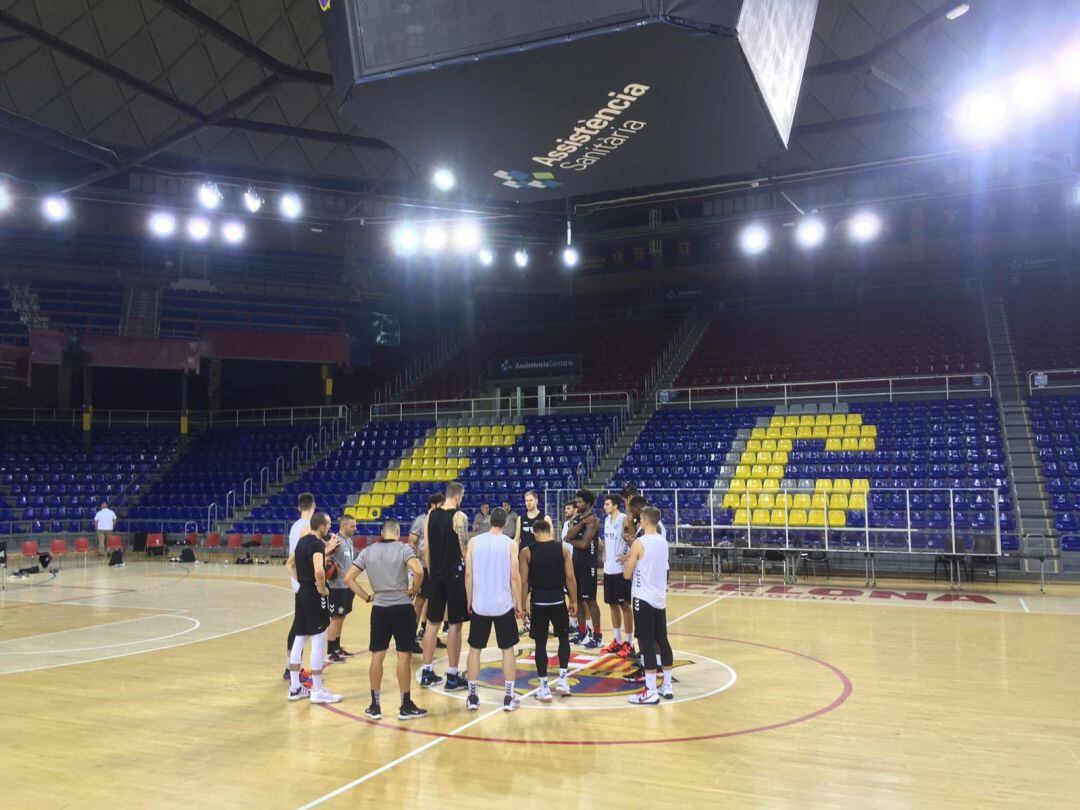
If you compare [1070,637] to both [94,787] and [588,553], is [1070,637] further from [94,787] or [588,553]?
[94,787]

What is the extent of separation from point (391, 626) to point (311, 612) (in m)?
1.01

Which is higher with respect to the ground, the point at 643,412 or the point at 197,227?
the point at 197,227

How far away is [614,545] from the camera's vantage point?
32.3 feet

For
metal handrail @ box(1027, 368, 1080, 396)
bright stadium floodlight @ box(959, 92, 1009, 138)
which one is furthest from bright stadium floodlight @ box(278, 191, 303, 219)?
metal handrail @ box(1027, 368, 1080, 396)

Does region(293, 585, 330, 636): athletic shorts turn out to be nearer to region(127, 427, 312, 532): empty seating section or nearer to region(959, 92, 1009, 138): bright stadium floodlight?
region(959, 92, 1009, 138): bright stadium floodlight

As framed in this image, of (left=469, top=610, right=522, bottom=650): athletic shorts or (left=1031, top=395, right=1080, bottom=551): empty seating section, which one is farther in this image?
(left=1031, top=395, right=1080, bottom=551): empty seating section

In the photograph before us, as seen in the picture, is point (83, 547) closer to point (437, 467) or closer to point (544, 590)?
Result: point (437, 467)

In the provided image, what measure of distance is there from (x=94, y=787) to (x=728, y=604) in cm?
1031

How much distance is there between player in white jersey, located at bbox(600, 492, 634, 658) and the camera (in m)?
9.73

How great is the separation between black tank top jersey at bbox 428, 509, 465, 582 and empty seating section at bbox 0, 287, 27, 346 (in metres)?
24.5

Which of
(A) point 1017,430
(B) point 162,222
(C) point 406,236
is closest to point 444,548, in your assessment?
(A) point 1017,430

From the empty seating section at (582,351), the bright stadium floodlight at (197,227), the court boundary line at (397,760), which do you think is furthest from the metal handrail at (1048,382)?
the bright stadium floodlight at (197,227)

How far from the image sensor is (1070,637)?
10.8 metres

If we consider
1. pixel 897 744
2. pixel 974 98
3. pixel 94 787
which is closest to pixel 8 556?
pixel 94 787
